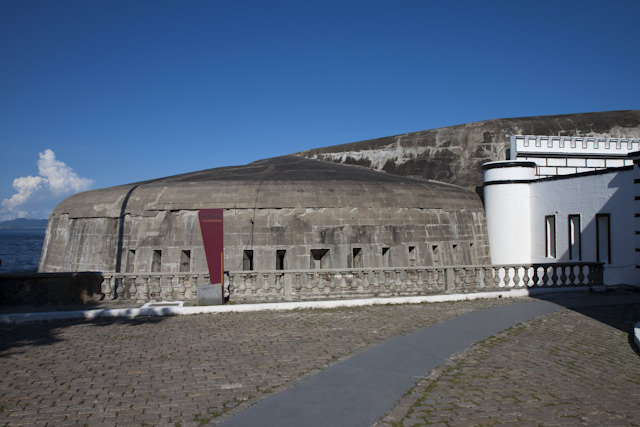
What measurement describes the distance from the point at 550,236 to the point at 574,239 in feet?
5.95

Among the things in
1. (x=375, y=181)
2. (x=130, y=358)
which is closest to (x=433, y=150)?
(x=375, y=181)

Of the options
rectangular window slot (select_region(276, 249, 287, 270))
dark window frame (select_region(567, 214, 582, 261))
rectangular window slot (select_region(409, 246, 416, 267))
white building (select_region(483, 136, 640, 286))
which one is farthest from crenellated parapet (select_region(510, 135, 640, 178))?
rectangular window slot (select_region(276, 249, 287, 270))

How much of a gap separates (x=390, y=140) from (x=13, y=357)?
27.9 metres

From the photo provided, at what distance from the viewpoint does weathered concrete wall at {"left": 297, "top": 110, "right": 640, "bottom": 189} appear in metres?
28.9

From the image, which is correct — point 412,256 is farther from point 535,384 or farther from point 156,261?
point 535,384

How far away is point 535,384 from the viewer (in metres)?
6.54

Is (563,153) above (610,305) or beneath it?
above

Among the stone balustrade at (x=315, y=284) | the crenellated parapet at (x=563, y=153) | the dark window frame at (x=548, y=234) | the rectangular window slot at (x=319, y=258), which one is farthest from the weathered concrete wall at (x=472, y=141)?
the stone balustrade at (x=315, y=284)

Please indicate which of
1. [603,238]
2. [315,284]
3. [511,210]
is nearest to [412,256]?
[511,210]

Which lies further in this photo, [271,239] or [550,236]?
[550,236]

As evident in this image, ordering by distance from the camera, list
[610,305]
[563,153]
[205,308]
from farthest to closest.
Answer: [563,153]
[610,305]
[205,308]

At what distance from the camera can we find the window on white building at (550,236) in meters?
19.6

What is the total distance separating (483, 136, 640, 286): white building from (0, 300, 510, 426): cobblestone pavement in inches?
275

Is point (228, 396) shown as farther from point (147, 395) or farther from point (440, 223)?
point (440, 223)
